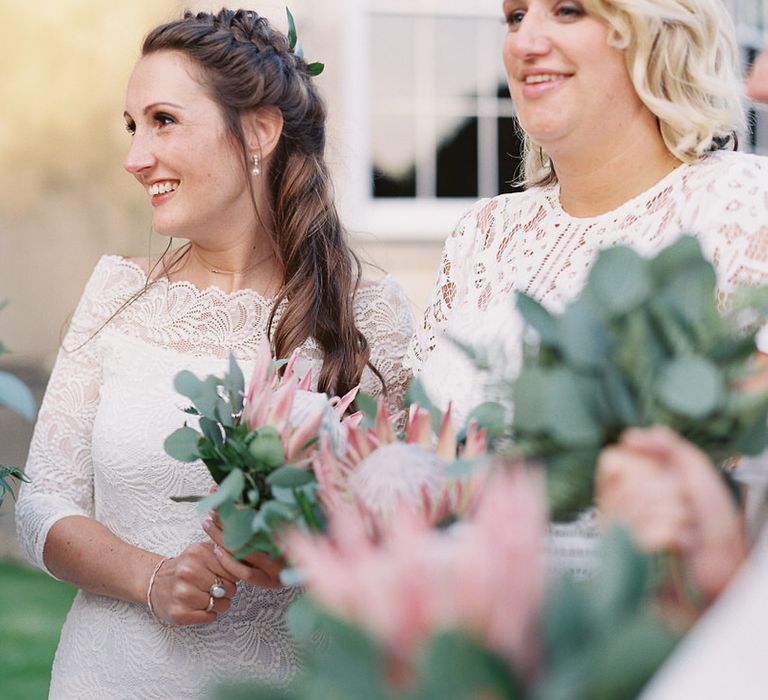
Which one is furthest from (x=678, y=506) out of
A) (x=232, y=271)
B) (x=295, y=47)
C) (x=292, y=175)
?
(x=295, y=47)

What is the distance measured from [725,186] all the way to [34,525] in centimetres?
151

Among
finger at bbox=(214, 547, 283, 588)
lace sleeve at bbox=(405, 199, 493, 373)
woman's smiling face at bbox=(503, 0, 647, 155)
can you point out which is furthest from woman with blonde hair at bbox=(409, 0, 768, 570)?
finger at bbox=(214, 547, 283, 588)

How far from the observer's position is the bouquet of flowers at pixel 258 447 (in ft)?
4.13

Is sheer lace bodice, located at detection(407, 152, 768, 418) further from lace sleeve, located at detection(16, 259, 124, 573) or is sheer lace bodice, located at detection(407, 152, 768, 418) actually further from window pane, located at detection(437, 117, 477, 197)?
window pane, located at detection(437, 117, 477, 197)

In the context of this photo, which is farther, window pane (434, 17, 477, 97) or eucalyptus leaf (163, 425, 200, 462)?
window pane (434, 17, 477, 97)

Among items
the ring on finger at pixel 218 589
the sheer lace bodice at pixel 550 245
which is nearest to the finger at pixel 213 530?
the ring on finger at pixel 218 589

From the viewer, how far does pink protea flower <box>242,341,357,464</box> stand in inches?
52.9

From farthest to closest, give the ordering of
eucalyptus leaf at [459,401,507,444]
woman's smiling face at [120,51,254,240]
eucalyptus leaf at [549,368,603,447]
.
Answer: woman's smiling face at [120,51,254,240]
eucalyptus leaf at [459,401,507,444]
eucalyptus leaf at [549,368,603,447]

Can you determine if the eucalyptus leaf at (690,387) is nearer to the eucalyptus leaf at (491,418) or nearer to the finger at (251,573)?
the eucalyptus leaf at (491,418)

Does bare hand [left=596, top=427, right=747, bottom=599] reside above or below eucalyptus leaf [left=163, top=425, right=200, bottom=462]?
above

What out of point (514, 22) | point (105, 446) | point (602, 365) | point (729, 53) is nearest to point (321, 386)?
point (105, 446)

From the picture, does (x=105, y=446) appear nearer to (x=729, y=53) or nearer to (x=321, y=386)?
(x=321, y=386)

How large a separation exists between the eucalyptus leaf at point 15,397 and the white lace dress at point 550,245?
649mm

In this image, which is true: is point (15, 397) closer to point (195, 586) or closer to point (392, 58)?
point (195, 586)
